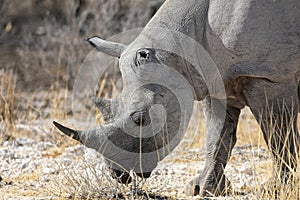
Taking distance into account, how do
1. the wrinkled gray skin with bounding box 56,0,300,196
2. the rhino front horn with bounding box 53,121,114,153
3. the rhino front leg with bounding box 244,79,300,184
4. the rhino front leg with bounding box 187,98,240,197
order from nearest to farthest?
the rhino front horn with bounding box 53,121,114,153
the wrinkled gray skin with bounding box 56,0,300,196
the rhino front leg with bounding box 244,79,300,184
the rhino front leg with bounding box 187,98,240,197

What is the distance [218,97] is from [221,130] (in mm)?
516

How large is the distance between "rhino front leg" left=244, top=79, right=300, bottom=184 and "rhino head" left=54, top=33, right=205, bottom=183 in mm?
536

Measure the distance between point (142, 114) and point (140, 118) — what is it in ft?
0.11

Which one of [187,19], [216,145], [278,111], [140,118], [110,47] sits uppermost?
[187,19]

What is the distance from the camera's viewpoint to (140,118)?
4.51 metres

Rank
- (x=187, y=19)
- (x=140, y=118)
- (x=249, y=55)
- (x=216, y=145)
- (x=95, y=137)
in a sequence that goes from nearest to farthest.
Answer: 1. (x=95, y=137)
2. (x=140, y=118)
3. (x=249, y=55)
4. (x=187, y=19)
5. (x=216, y=145)

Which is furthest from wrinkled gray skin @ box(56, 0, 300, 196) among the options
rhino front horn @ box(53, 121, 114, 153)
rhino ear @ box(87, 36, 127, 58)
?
rhino front horn @ box(53, 121, 114, 153)

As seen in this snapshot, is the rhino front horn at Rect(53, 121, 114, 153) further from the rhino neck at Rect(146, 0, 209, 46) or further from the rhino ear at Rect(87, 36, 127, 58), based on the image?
the rhino neck at Rect(146, 0, 209, 46)

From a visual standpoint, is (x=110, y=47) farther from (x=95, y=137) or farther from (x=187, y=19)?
(x=95, y=137)

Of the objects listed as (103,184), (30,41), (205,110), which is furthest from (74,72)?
(103,184)

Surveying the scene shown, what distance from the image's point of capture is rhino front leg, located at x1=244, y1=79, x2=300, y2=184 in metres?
4.87

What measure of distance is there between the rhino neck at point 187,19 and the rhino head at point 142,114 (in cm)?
26

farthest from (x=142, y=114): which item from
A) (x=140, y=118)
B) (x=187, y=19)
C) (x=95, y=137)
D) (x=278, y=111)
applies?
(x=278, y=111)

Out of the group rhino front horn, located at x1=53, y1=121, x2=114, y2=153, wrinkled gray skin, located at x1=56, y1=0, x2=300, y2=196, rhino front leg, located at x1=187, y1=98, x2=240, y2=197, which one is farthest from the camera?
rhino front leg, located at x1=187, y1=98, x2=240, y2=197
